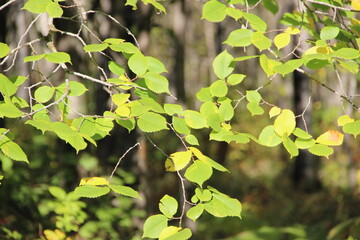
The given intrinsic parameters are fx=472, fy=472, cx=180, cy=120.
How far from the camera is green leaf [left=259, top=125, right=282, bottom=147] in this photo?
1935mm

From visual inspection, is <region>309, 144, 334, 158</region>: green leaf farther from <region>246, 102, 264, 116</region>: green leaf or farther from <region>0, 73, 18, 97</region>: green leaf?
<region>0, 73, 18, 97</region>: green leaf

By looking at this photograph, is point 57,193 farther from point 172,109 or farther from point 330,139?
point 330,139

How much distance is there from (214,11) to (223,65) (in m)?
0.24

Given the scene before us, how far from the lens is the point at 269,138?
195 centimetres

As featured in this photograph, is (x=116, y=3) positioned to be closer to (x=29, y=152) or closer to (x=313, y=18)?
(x=29, y=152)

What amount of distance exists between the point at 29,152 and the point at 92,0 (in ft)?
5.04

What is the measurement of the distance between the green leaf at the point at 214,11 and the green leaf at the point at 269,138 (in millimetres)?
521

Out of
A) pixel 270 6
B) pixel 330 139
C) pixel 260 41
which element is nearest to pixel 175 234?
pixel 330 139

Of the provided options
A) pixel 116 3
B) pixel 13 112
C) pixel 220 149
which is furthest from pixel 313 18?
pixel 220 149

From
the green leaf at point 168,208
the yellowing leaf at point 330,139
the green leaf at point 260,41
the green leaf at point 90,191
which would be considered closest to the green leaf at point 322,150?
the yellowing leaf at point 330,139

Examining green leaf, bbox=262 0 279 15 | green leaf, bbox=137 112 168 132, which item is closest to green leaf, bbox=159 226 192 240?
green leaf, bbox=137 112 168 132

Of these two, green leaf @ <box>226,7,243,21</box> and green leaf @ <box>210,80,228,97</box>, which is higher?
green leaf @ <box>226,7,243,21</box>

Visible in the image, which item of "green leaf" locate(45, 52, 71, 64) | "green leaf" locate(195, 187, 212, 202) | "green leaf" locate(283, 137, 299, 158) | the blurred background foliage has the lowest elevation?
the blurred background foliage

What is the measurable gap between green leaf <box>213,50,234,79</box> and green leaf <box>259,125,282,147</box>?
1.01 feet
